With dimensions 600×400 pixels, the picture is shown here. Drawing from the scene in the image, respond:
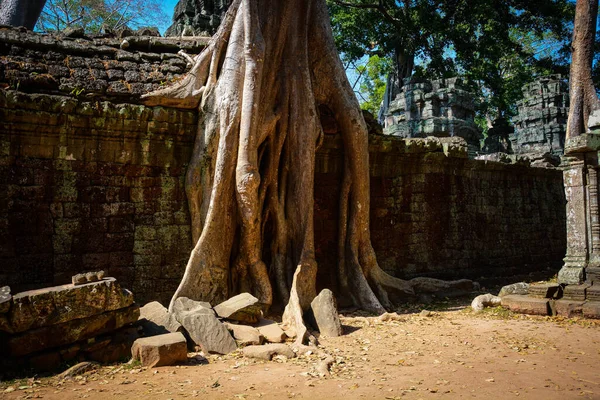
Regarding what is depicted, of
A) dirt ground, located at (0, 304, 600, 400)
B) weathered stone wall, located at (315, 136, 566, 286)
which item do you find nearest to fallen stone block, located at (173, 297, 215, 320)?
dirt ground, located at (0, 304, 600, 400)

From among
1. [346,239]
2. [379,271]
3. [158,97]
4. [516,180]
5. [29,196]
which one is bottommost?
[379,271]

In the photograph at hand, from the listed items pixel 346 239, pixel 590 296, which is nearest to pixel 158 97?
pixel 346 239

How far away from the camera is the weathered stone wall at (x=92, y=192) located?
177 inches

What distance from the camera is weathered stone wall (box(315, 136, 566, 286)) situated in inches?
265

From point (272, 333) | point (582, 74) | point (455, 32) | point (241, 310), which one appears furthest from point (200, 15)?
point (455, 32)

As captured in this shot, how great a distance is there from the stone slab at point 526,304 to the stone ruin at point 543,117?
35.9 ft

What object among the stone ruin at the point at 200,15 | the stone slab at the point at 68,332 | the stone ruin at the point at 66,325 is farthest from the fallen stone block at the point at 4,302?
the stone ruin at the point at 200,15

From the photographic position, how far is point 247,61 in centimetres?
530

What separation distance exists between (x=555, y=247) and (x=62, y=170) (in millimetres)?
9280

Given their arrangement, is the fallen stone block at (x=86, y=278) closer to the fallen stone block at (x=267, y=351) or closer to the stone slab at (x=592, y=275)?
the fallen stone block at (x=267, y=351)

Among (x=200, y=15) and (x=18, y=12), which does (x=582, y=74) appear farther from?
(x=18, y=12)

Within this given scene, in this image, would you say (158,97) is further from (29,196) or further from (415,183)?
(415,183)

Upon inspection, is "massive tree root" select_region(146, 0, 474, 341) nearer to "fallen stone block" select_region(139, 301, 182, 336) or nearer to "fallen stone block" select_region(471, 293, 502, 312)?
"fallen stone block" select_region(139, 301, 182, 336)

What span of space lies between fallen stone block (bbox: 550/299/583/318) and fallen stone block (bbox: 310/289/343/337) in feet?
8.49
